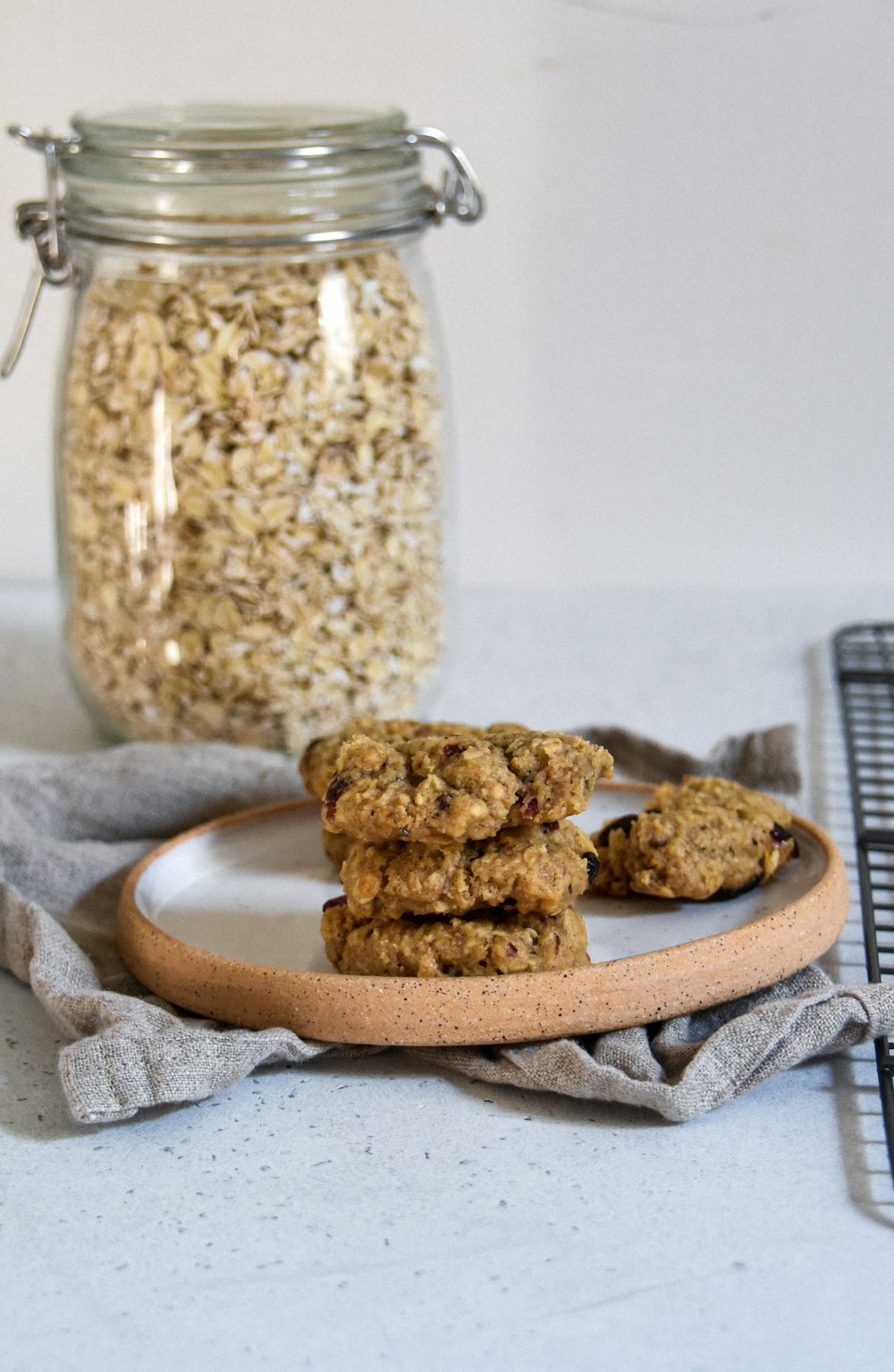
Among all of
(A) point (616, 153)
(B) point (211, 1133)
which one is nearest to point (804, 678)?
(A) point (616, 153)

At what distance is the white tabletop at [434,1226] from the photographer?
22.1 inches

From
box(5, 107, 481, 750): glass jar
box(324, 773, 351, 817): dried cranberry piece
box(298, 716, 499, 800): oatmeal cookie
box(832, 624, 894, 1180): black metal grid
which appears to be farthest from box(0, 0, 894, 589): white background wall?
box(324, 773, 351, 817): dried cranberry piece

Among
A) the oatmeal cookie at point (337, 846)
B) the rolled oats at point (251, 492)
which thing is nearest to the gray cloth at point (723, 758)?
the rolled oats at point (251, 492)

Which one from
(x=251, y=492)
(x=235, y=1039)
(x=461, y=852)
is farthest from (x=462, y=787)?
(x=251, y=492)

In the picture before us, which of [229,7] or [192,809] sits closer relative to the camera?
[192,809]

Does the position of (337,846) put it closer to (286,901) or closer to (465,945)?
(286,901)

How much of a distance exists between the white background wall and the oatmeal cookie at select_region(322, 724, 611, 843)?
32.0 inches

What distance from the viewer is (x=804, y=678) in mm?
1348

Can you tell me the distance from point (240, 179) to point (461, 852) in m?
0.50

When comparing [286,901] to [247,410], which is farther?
[247,410]

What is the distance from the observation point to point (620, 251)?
1.53m

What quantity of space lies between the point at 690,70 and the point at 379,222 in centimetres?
58

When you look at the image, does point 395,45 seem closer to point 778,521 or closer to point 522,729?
point 778,521

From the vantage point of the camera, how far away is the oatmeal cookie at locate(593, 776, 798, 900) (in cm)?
79
